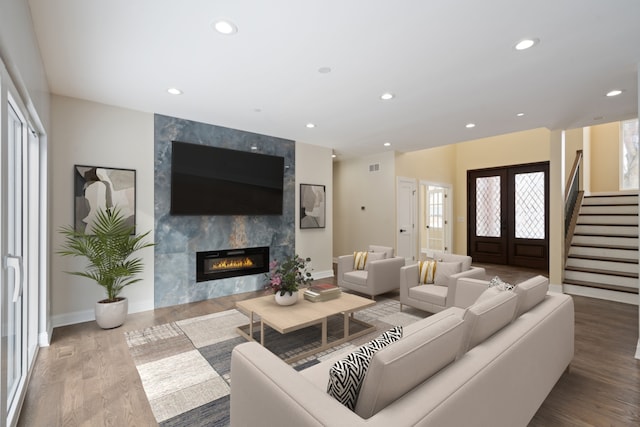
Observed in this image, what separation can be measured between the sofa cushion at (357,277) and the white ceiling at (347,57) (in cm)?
235

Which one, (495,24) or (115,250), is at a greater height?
(495,24)

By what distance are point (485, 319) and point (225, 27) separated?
8.49 feet

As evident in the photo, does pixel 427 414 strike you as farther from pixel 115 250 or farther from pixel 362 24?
pixel 115 250

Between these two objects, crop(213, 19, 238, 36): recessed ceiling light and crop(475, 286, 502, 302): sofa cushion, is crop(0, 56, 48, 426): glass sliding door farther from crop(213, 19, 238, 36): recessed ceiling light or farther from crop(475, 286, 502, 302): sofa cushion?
crop(475, 286, 502, 302): sofa cushion

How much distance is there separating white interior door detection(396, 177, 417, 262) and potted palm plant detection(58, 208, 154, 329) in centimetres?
510

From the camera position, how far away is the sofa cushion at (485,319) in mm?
1515

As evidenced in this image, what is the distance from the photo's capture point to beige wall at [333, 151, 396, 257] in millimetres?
6672

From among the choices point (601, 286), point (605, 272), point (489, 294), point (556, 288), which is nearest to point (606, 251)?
point (605, 272)

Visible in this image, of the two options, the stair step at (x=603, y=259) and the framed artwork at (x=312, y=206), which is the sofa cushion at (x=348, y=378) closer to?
the framed artwork at (x=312, y=206)

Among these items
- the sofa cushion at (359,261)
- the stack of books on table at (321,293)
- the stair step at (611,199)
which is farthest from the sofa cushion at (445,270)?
the stair step at (611,199)

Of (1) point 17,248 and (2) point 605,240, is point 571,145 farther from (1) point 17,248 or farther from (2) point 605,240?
(1) point 17,248

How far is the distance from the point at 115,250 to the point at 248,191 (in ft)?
6.76

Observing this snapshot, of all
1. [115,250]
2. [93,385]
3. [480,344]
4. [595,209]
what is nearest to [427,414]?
[480,344]

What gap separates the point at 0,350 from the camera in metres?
1.42
